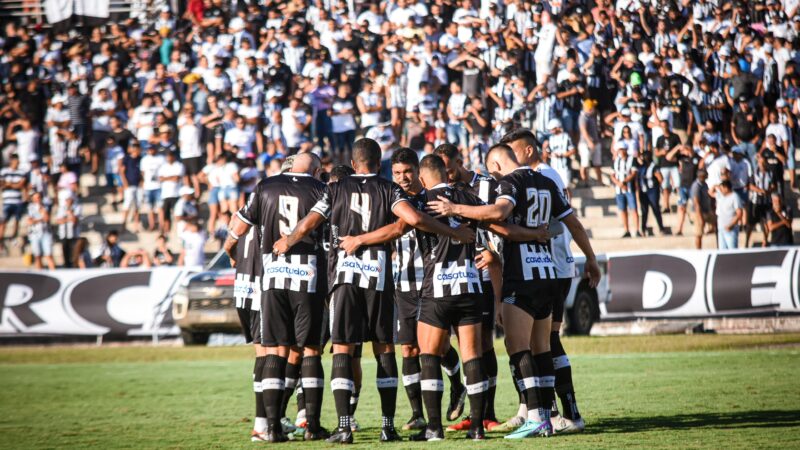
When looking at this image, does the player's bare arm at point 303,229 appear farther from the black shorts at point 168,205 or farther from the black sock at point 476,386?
the black shorts at point 168,205

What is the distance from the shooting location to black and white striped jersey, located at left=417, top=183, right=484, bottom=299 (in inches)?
346

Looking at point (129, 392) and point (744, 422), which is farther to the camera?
point (129, 392)

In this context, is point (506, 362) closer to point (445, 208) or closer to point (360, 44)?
point (445, 208)

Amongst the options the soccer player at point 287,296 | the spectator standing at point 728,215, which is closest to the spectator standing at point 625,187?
the spectator standing at point 728,215

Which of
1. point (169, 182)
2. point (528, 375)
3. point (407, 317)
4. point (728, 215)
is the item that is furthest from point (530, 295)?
point (169, 182)

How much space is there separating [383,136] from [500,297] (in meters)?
15.1

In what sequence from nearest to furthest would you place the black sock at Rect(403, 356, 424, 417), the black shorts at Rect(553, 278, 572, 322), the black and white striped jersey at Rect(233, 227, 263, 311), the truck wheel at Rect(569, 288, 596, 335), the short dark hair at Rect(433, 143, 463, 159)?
the black shorts at Rect(553, 278, 572, 322)
the black sock at Rect(403, 356, 424, 417)
the short dark hair at Rect(433, 143, 463, 159)
the black and white striped jersey at Rect(233, 227, 263, 311)
the truck wheel at Rect(569, 288, 596, 335)

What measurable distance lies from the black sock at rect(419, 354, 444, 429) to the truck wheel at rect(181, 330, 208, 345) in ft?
41.0

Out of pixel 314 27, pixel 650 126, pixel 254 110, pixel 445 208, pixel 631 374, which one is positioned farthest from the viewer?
pixel 314 27

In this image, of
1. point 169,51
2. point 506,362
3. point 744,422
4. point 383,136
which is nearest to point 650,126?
point 383,136

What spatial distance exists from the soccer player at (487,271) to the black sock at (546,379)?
0.44 meters

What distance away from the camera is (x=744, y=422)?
9.48 m

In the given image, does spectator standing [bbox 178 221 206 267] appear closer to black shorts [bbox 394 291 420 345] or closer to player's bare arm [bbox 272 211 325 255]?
black shorts [bbox 394 291 420 345]

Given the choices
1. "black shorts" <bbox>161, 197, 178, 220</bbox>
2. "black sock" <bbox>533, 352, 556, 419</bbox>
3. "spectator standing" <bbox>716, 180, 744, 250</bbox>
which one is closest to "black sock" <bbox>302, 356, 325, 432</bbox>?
"black sock" <bbox>533, 352, 556, 419</bbox>
